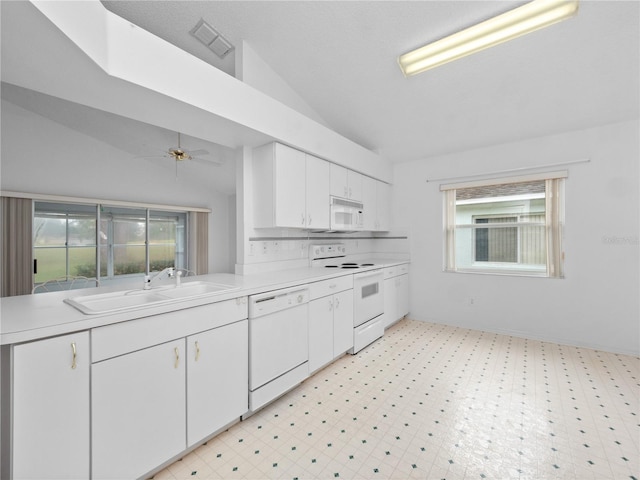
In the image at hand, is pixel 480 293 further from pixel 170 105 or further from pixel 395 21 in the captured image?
pixel 170 105

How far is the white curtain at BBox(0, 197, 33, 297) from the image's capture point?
404cm

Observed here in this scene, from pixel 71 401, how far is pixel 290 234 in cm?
221

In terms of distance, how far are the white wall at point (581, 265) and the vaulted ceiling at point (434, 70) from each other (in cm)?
24

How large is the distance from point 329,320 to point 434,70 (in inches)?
100.0

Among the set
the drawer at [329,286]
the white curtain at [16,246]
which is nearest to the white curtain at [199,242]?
the white curtain at [16,246]

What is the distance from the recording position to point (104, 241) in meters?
5.30

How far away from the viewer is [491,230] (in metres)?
3.65

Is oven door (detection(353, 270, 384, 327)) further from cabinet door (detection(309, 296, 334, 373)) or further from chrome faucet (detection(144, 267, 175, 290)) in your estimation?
chrome faucet (detection(144, 267, 175, 290))

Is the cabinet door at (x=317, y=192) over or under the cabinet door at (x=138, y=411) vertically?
over

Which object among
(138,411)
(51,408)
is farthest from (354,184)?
(51,408)

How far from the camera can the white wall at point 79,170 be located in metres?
4.16

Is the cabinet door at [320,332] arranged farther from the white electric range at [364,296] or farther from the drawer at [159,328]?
the drawer at [159,328]

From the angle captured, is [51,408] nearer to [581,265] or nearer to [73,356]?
[73,356]

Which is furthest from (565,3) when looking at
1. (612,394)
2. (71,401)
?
(71,401)
